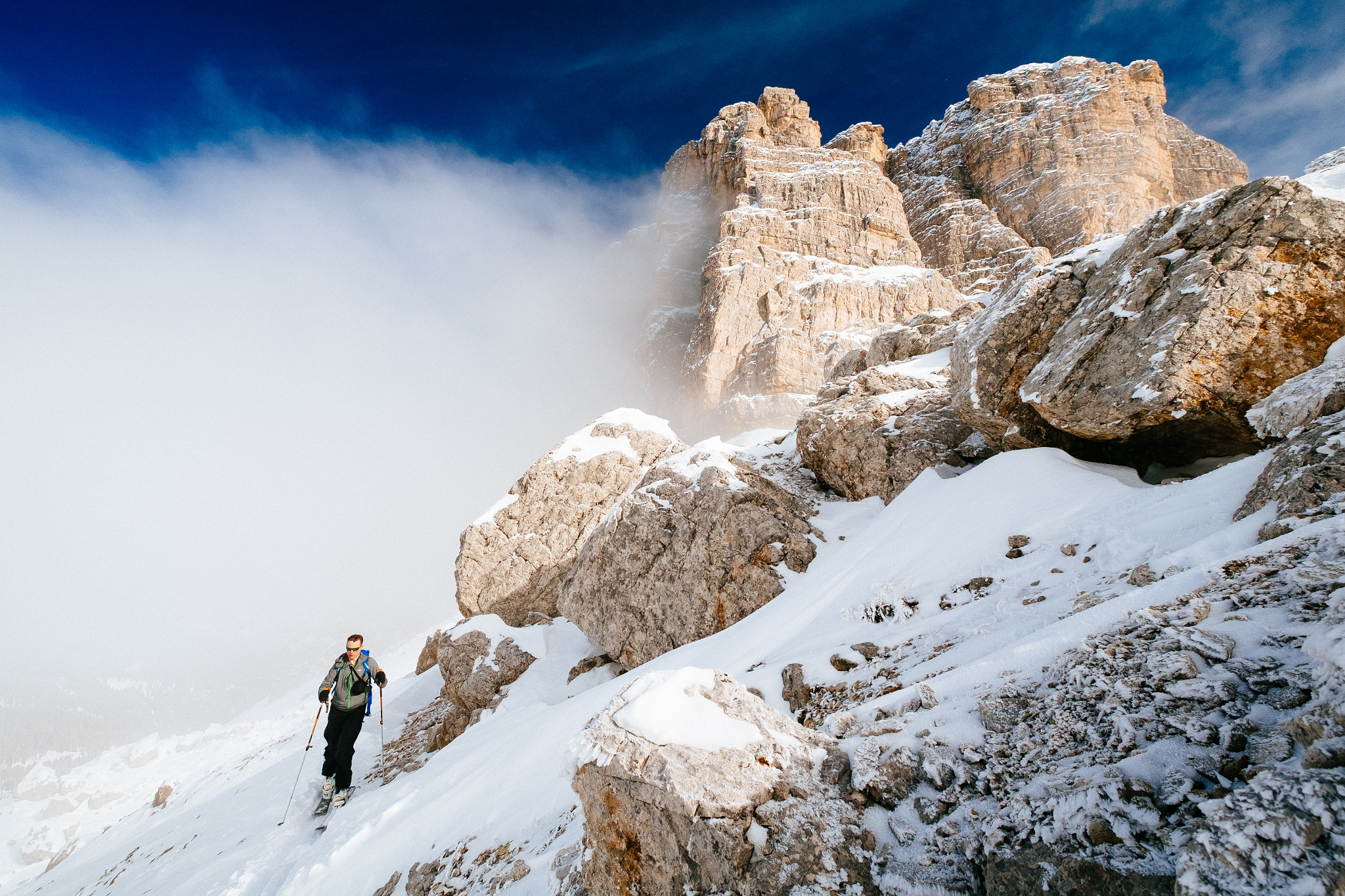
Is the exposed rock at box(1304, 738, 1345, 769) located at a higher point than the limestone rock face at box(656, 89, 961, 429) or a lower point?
lower

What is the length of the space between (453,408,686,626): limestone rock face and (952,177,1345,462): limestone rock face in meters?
15.5

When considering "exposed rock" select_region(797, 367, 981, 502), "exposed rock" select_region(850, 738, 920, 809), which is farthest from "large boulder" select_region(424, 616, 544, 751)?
"exposed rock" select_region(850, 738, 920, 809)

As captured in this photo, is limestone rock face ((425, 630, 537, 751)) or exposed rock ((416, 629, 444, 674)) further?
exposed rock ((416, 629, 444, 674))

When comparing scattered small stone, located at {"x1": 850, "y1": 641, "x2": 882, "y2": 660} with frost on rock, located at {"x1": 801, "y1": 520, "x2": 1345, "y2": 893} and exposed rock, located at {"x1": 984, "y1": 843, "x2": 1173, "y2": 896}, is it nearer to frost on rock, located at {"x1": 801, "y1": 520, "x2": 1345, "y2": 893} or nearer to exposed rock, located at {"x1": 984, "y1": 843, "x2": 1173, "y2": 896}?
frost on rock, located at {"x1": 801, "y1": 520, "x2": 1345, "y2": 893}

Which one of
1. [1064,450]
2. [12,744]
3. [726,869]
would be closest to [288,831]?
[726,869]

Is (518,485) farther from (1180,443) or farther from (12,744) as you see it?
(12,744)

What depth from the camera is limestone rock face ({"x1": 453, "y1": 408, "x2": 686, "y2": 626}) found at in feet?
69.3

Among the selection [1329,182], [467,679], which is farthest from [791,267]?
[467,679]

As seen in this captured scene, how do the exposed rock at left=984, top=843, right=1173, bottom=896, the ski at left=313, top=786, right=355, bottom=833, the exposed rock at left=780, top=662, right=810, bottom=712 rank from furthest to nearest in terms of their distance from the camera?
the ski at left=313, top=786, right=355, bottom=833
the exposed rock at left=780, top=662, right=810, bottom=712
the exposed rock at left=984, top=843, right=1173, bottom=896

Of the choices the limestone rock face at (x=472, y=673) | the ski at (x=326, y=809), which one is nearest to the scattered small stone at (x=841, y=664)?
the ski at (x=326, y=809)

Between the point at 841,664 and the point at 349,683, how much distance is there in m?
8.68

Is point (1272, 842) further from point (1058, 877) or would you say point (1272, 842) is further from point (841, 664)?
point (841, 664)

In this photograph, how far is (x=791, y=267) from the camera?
214 ft

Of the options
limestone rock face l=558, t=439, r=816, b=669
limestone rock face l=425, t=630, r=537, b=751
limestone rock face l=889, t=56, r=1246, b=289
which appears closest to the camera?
limestone rock face l=558, t=439, r=816, b=669
